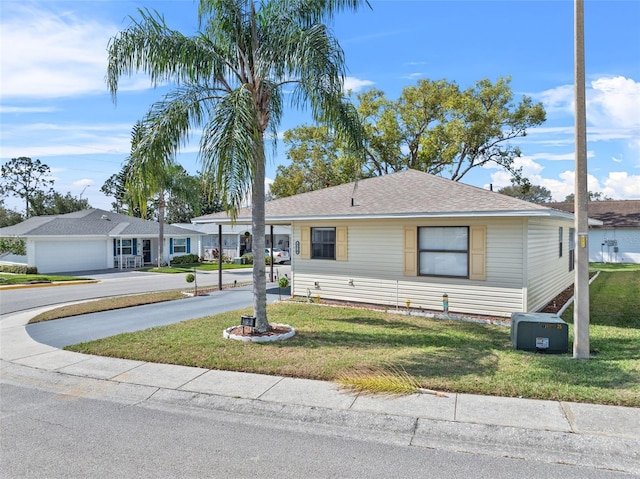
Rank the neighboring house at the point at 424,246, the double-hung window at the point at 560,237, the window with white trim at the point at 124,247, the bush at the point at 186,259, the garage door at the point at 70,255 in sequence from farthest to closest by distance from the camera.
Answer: the bush at the point at 186,259
the window with white trim at the point at 124,247
the garage door at the point at 70,255
the double-hung window at the point at 560,237
the neighboring house at the point at 424,246

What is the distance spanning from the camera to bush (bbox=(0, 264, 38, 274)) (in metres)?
26.5

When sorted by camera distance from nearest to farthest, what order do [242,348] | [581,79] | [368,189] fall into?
1. [581,79]
2. [242,348]
3. [368,189]

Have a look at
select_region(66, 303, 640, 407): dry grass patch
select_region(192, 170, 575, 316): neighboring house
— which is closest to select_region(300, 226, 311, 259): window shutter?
select_region(192, 170, 575, 316): neighboring house

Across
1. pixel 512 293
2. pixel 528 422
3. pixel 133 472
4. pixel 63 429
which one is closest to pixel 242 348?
pixel 63 429

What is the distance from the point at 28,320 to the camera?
12297 millimetres

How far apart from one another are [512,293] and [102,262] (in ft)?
91.6

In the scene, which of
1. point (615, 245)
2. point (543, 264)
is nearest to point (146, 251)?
point (543, 264)

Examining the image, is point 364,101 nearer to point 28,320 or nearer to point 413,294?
point 413,294

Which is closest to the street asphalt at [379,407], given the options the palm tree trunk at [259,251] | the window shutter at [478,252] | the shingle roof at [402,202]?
the palm tree trunk at [259,251]

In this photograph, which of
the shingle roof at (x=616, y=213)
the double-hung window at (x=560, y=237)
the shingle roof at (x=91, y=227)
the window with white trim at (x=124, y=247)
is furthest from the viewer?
the shingle roof at (x=616, y=213)

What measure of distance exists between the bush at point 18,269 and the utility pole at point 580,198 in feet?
94.3

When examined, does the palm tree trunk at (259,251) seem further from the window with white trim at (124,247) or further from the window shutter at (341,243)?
the window with white trim at (124,247)

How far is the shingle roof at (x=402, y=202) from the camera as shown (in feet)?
36.0

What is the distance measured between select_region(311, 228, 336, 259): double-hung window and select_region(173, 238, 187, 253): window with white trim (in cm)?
2265
